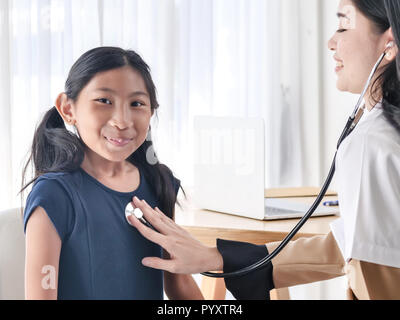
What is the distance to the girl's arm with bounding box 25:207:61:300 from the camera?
67 centimetres

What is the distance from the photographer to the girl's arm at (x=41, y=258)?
675mm

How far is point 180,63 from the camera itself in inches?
69.8

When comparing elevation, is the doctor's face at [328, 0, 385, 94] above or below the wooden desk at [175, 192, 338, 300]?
above

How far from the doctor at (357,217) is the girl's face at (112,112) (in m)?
0.09

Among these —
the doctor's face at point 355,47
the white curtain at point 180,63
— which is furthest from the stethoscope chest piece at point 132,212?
the doctor's face at point 355,47

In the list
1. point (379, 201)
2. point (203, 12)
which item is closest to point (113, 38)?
point (203, 12)

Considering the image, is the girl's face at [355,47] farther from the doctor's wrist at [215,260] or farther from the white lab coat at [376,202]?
the doctor's wrist at [215,260]

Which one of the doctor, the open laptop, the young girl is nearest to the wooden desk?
the open laptop

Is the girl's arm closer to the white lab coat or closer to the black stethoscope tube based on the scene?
the black stethoscope tube

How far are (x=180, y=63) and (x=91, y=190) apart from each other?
110 cm

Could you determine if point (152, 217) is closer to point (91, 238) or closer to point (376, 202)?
point (91, 238)

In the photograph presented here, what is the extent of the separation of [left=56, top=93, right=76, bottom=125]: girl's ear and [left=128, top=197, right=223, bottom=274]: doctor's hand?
143 mm

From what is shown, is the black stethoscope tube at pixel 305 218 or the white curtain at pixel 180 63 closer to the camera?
the black stethoscope tube at pixel 305 218

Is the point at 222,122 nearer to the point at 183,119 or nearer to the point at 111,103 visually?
the point at 183,119
